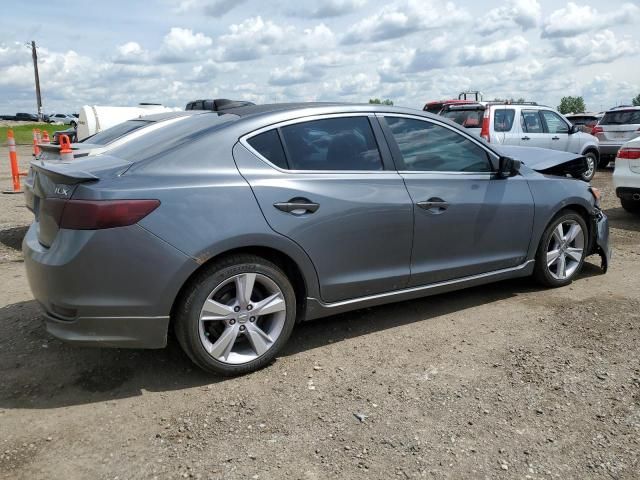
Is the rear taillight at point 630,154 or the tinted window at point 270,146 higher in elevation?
the tinted window at point 270,146

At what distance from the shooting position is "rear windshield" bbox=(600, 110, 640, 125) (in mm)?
14880

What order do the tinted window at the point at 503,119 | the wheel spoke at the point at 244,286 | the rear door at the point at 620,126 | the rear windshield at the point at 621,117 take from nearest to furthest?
1. the wheel spoke at the point at 244,286
2. the tinted window at the point at 503,119
3. the rear door at the point at 620,126
4. the rear windshield at the point at 621,117

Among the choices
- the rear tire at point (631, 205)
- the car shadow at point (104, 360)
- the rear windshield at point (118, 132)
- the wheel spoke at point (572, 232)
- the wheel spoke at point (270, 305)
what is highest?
the rear windshield at point (118, 132)

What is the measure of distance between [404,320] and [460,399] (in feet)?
3.97

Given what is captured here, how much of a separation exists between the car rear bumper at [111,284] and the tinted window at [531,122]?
34.5 ft

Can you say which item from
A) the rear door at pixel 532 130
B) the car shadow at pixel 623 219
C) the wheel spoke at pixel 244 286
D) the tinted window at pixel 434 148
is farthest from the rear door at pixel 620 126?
the wheel spoke at pixel 244 286

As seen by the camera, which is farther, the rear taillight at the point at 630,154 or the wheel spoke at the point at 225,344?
the rear taillight at the point at 630,154

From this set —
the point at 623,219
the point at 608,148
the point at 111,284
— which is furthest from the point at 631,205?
the point at 111,284

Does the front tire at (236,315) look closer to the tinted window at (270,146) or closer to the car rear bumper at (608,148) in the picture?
the tinted window at (270,146)

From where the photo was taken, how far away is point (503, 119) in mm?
11773

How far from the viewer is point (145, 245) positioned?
10.0ft

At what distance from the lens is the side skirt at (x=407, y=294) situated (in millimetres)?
3754

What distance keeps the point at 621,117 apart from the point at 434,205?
44.0 feet

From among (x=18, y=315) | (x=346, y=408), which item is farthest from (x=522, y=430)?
(x=18, y=315)
